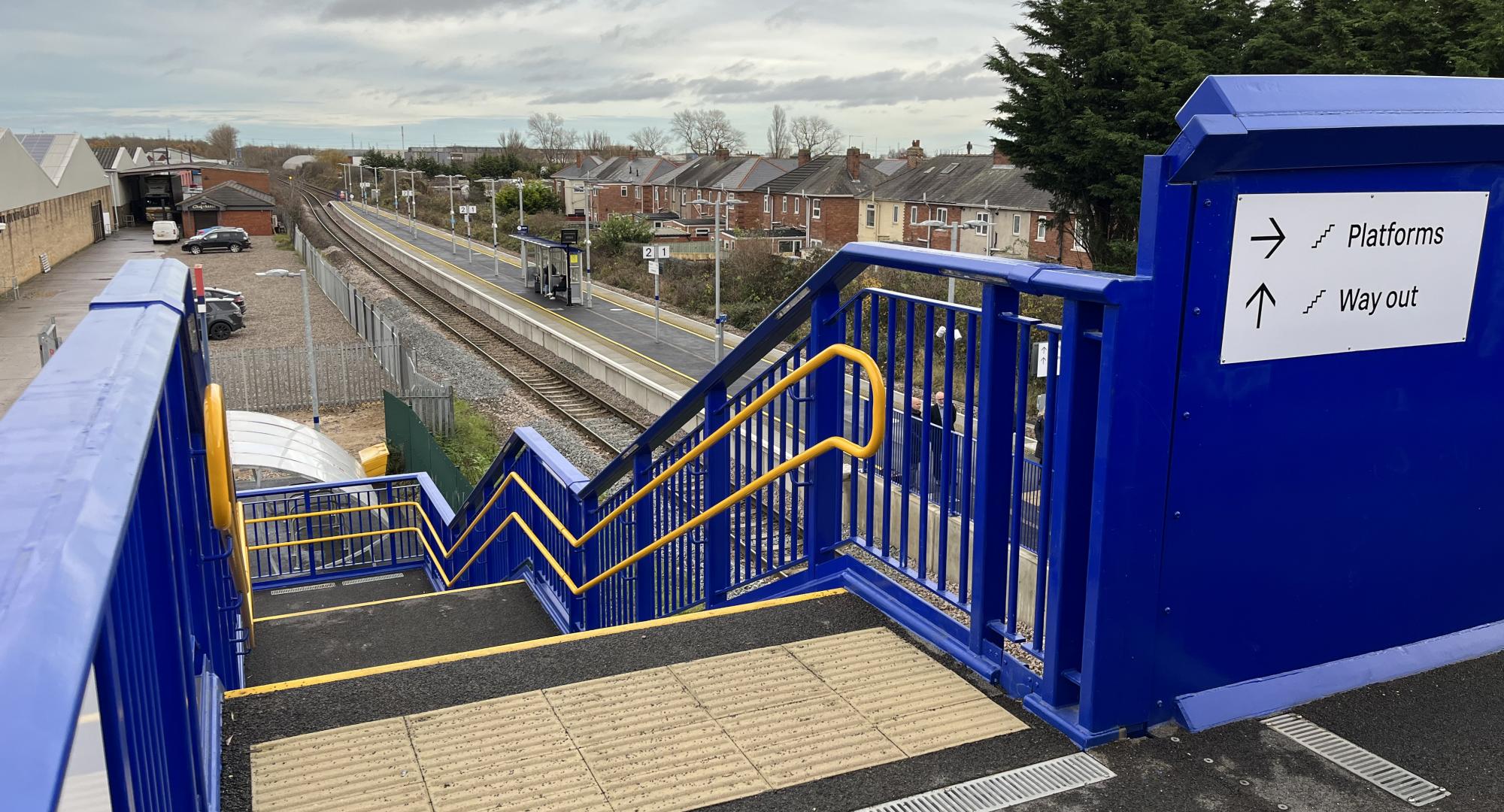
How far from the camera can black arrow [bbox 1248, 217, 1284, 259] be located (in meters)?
2.98

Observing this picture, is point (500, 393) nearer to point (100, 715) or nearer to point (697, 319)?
point (697, 319)

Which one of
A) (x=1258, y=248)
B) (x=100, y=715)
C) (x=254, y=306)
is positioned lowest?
(x=254, y=306)

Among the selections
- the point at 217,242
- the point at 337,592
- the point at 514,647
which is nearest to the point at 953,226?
the point at 337,592

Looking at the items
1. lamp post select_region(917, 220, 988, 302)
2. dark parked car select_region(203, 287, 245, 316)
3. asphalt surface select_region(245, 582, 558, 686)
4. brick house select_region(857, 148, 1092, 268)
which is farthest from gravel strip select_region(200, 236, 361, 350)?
brick house select_region(857, 148, 1092, 268)

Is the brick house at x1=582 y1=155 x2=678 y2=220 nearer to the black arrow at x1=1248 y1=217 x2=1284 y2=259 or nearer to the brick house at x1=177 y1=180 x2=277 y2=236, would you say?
the brick house at x1=177 y1=180 x2=277 y2=236

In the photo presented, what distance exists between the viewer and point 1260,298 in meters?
3.02

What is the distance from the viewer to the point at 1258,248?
9.80 ft

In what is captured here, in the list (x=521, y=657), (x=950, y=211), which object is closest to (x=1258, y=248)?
(x=521, y=657)

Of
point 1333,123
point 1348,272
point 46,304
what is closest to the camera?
point 1333,123

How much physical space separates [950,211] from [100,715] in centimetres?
5048

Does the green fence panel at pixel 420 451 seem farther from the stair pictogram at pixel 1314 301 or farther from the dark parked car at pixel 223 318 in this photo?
the dark parked car at pixel 223 318

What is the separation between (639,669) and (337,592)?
364 inches

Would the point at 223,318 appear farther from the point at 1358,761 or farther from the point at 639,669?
the point at 1358,761

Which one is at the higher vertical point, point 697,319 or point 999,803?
point 999,803
